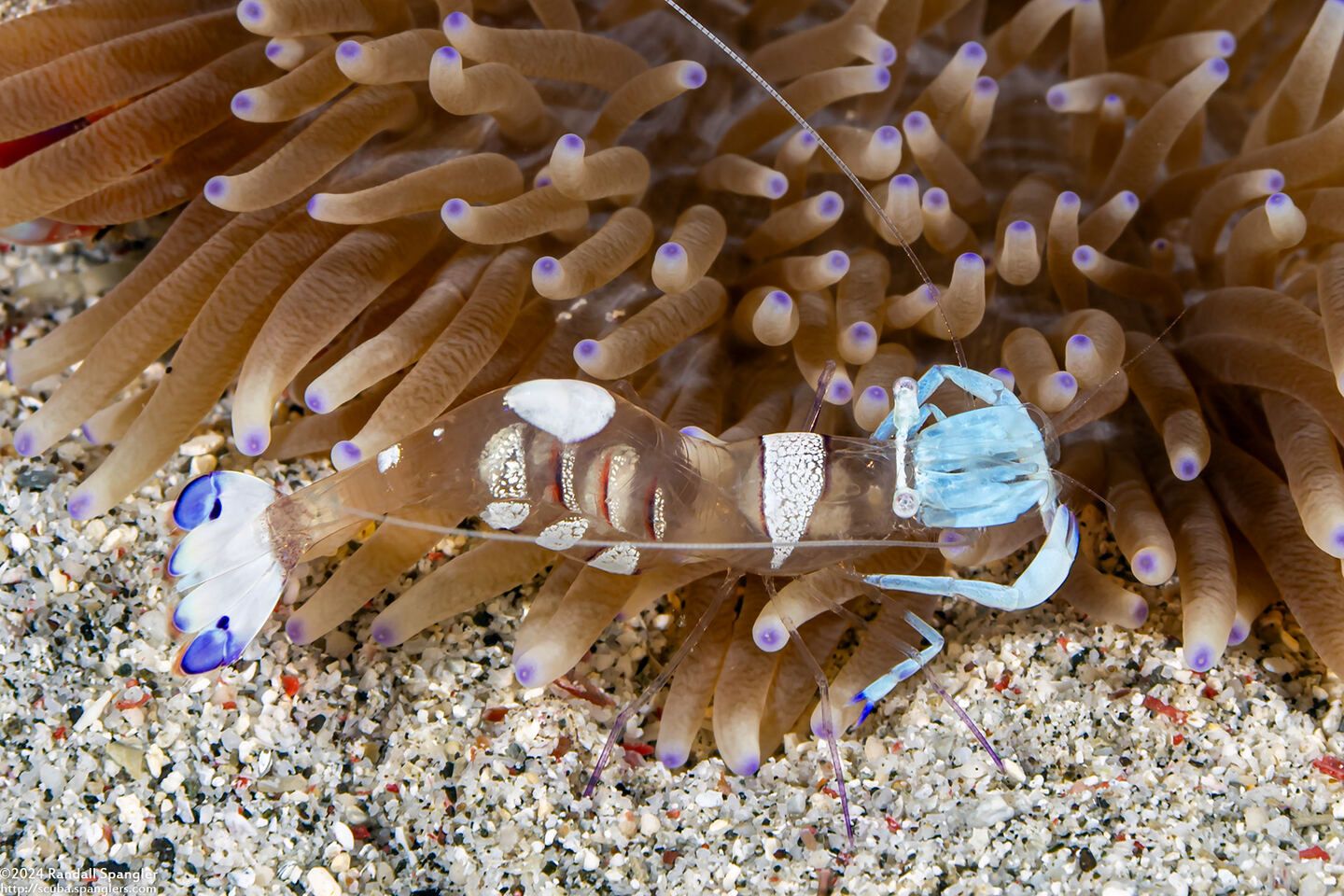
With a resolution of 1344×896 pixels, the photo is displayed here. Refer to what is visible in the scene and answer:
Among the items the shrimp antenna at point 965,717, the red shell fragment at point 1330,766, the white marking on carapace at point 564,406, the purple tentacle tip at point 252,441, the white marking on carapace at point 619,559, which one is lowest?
the red shell fragment at point 1330,766

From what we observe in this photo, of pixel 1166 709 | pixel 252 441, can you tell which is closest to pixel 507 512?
pixel 252 441

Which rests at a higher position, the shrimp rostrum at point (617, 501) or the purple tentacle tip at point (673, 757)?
the shrimp rostrum at point (617, 501)

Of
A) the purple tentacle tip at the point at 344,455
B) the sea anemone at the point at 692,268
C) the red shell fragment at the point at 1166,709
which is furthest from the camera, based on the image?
the red shell fragment at the point at 1166,709

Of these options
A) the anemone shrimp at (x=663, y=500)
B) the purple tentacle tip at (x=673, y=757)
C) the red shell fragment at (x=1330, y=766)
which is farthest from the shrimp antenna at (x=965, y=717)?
the red shell fragment at (x=1330, y=766)

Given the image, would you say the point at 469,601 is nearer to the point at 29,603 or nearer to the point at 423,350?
the point at 423,350

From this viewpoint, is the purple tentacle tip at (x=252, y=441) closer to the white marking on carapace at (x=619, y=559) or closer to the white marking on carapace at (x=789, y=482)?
the white marking on carapace at (x=619, y=559)

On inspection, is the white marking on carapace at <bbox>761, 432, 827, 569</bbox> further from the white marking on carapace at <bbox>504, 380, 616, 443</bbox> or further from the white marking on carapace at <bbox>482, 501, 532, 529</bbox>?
the white marking on carapace at <bbox>482, 501, 532, 529</bbox>

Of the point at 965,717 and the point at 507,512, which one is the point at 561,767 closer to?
the point at 507,512
